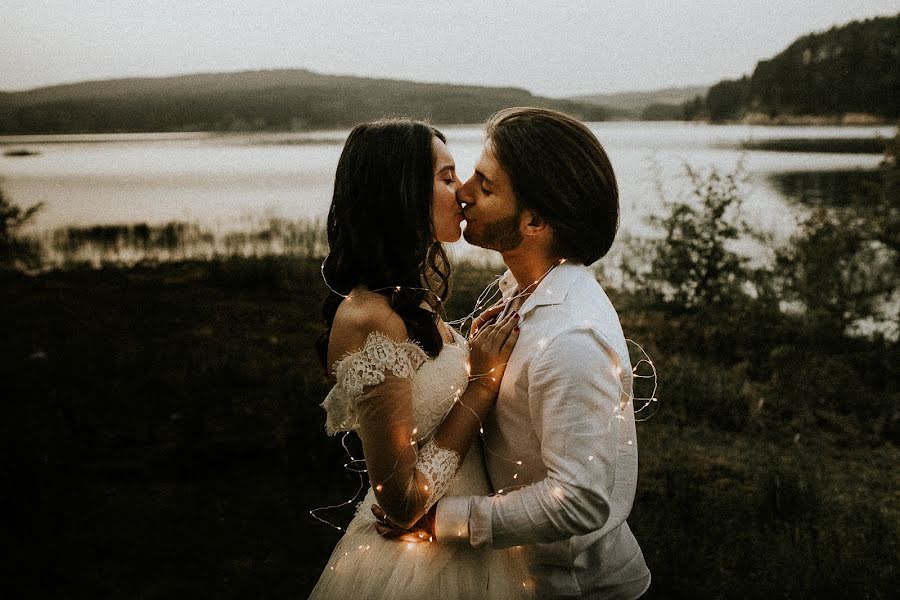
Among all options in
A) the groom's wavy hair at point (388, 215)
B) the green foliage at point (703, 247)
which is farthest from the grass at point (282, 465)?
the groom's wavy hair at point (388, 215)

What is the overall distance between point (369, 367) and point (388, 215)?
0.52 metres

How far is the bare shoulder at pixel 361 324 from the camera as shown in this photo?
219cm

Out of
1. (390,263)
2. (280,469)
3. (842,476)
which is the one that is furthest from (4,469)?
(842,476)

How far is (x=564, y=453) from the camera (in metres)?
1.91

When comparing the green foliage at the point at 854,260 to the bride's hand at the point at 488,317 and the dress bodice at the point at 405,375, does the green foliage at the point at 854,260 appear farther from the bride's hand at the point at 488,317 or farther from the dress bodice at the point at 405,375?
the dress bodice at the point at 405,375

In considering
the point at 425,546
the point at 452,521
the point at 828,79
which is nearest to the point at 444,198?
the point at 452,521

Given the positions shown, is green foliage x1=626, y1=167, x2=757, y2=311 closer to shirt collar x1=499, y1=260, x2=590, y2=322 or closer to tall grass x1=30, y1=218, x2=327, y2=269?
tall grass x1=30, y1=218, x2=327, y2=269

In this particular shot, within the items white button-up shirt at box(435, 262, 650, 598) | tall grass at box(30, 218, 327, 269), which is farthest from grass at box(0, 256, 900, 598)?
tall grass at box(30, 218, 327, 269)

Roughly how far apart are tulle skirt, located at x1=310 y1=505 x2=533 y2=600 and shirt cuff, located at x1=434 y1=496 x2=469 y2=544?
8 cm

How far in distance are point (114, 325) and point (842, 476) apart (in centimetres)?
771

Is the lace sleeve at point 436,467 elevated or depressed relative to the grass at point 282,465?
elevated

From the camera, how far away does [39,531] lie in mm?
3992

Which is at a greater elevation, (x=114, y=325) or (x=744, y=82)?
(x=744, y=82)

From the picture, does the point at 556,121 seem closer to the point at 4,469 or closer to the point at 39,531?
the point at 39,531
